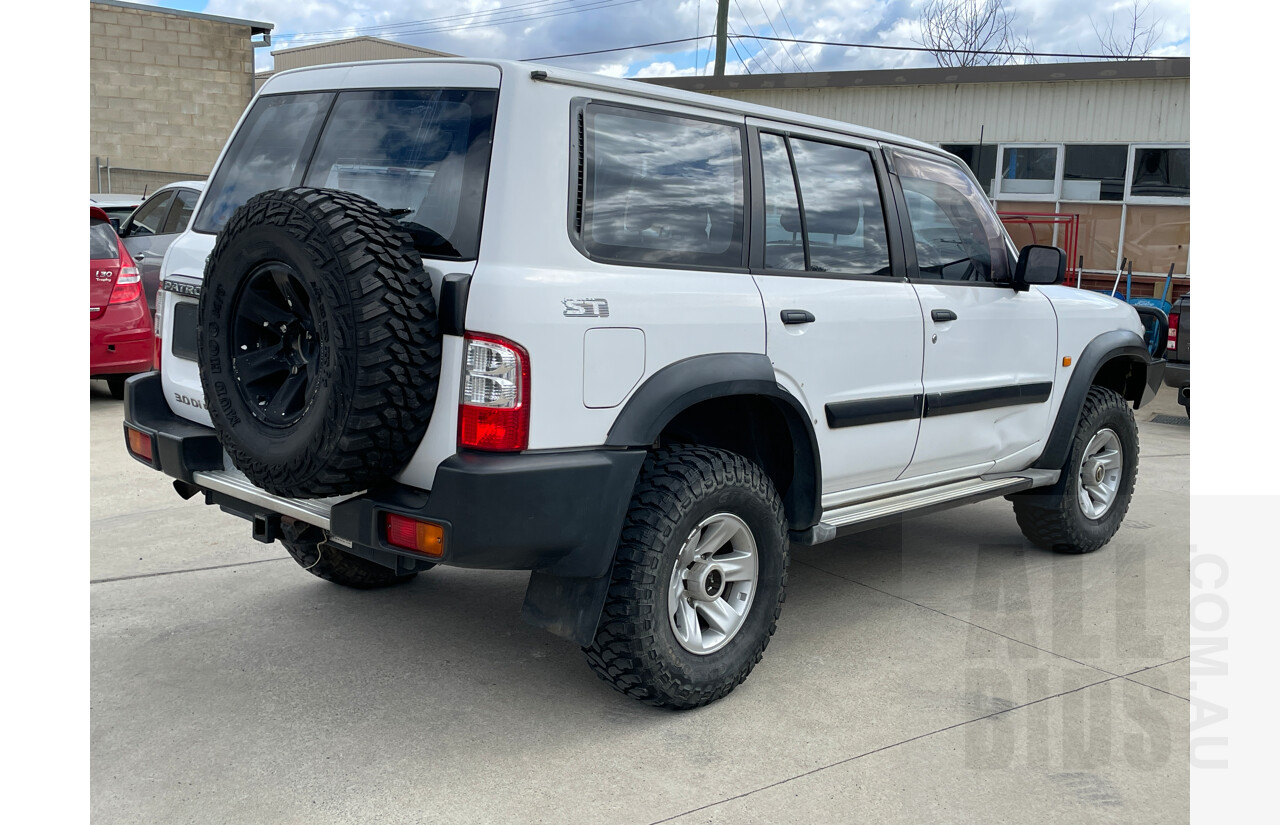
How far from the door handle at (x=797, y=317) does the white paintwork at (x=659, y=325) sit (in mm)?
27

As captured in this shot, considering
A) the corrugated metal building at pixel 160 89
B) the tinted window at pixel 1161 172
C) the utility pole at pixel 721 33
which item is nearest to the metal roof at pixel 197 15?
the corrugated metal building at pixel 160 89

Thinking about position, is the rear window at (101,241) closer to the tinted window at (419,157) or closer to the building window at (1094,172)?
the tinted window at (419,157)

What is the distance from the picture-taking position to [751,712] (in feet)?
12.2

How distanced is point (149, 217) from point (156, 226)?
0.21 metres

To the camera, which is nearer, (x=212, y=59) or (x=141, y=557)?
(x=141, y=557)

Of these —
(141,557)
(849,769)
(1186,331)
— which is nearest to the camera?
(849,769)

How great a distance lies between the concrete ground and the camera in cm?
310

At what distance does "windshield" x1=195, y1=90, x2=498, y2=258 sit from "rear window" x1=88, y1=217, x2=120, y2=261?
17.8ft

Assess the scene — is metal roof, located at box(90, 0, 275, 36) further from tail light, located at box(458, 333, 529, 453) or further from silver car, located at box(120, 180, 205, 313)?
tail light, located at box(458, 333, 529, 453)

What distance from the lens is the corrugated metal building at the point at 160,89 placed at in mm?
21562

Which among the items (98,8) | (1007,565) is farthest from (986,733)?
(98,8)

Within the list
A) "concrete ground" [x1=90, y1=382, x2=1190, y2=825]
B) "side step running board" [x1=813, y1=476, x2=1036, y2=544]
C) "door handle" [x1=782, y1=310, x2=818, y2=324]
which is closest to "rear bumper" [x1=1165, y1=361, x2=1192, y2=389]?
"concrete ground" [x1=90, y1=382, x2=1190, y2=825]
